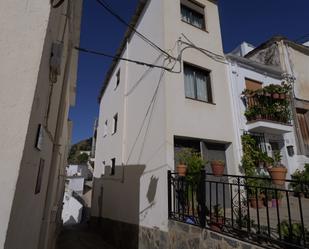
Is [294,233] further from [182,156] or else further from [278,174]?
[182,156]

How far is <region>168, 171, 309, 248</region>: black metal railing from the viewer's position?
370 centimetres

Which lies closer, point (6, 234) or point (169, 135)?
point (6, 234)

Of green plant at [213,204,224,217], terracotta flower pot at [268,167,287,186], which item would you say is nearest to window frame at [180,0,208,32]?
terracotta flower pot at [268,167,287,186]

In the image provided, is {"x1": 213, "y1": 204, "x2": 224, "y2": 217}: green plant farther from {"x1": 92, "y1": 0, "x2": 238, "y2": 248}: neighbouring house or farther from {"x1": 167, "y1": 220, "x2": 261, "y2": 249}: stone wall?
{"x1": 92, "y1": 0, "x2": 238, "y2": 248}: neighbouring house

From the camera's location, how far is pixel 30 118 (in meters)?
1.79

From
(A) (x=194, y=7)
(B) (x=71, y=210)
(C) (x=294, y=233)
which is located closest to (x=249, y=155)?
(C) (x=294, y=233)

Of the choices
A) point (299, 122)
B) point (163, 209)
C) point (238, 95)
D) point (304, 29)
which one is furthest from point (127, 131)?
point (304, 29)

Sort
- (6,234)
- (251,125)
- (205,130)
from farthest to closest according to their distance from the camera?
(251,125) < (205,130) < (6,234)

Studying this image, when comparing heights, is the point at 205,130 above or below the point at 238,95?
below

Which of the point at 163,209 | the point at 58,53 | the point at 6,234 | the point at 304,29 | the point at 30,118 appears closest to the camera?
the point at 6,234

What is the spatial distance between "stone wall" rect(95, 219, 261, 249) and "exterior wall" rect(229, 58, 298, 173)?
392 centimetres

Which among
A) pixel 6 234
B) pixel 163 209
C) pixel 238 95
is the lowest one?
pixel 163 209

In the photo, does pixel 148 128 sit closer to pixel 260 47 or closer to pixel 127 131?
pixel 127 131

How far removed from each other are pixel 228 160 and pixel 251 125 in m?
1.92
